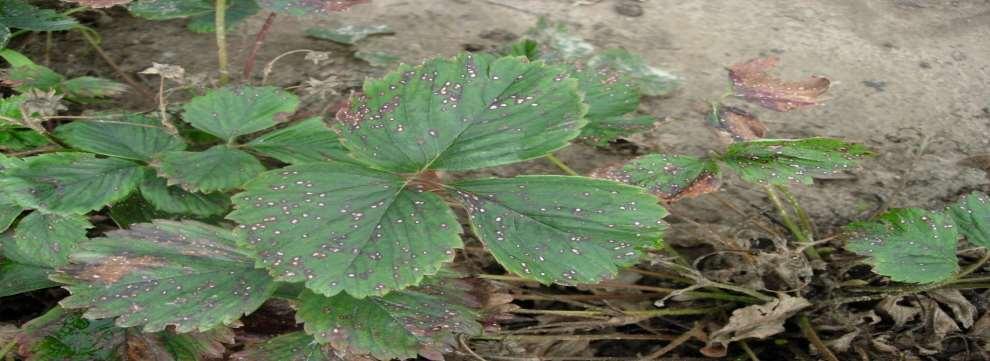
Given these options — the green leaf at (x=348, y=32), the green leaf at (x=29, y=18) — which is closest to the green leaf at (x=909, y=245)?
the green leaf at (x=348, y=32)

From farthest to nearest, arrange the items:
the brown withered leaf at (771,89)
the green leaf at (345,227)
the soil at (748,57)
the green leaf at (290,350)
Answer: the soil at (748,57) → the brown withered leaf at (771,89) → the green leaf at (290,350) → the green leaf at (345,227)

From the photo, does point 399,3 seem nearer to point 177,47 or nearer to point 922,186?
point 177,47

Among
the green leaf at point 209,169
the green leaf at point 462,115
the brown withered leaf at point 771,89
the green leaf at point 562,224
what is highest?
the green leaf at point 462,115

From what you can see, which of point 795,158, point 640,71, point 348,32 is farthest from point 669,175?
point 348,32

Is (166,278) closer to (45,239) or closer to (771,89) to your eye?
(45,239)

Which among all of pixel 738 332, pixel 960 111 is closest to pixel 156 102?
pixel 738 332

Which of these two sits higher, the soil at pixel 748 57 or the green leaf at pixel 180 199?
the green leaf at pixel 180 199

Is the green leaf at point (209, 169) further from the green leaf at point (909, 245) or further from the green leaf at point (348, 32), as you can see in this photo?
the green leaf at point (909, 245)
